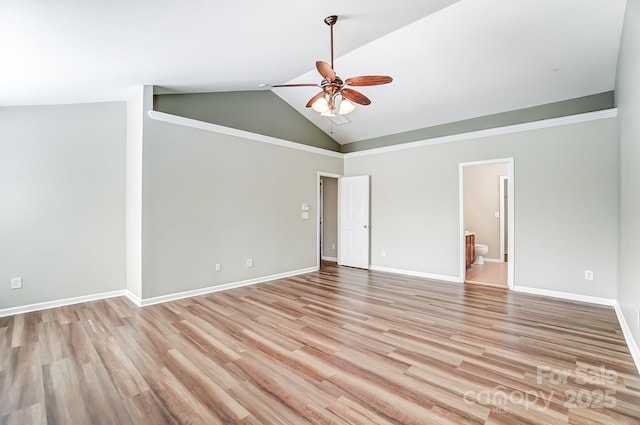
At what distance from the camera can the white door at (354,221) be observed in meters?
6.59

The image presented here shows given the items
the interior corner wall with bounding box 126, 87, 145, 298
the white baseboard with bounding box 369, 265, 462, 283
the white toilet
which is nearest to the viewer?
the interior corner wall with bounding box 126, 87, 145, 298

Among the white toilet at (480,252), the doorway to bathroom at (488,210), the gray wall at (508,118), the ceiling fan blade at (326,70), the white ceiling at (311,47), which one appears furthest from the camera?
the doorway to bathroom at (488,210)

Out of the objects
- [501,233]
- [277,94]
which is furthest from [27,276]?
[501,233]

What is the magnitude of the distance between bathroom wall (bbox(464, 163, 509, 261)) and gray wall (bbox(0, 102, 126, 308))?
7721mm

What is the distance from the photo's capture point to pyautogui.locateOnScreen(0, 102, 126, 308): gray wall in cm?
368

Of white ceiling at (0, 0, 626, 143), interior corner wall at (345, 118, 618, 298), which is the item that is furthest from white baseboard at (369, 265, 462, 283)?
white ceiling at (0, 0, 626, 143)

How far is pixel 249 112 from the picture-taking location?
5.44m

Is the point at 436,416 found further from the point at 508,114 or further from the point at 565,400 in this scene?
the point at 508,114

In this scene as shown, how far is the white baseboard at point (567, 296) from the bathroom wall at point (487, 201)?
325 cm

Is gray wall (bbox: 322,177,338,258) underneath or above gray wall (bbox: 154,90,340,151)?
underneath

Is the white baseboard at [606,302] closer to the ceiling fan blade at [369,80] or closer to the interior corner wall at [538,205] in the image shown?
the interior corner wall at [538,205]

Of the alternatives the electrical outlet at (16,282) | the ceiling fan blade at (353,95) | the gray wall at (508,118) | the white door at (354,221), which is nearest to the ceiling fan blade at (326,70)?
the ceiling fan blade at (353,95)

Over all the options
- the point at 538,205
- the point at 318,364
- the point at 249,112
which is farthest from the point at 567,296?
the point at 249,112

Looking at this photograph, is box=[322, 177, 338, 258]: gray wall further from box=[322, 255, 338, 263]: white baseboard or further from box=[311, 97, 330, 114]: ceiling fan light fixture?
box=[311, 97, 330, 114]: ceiling fan light fixture
